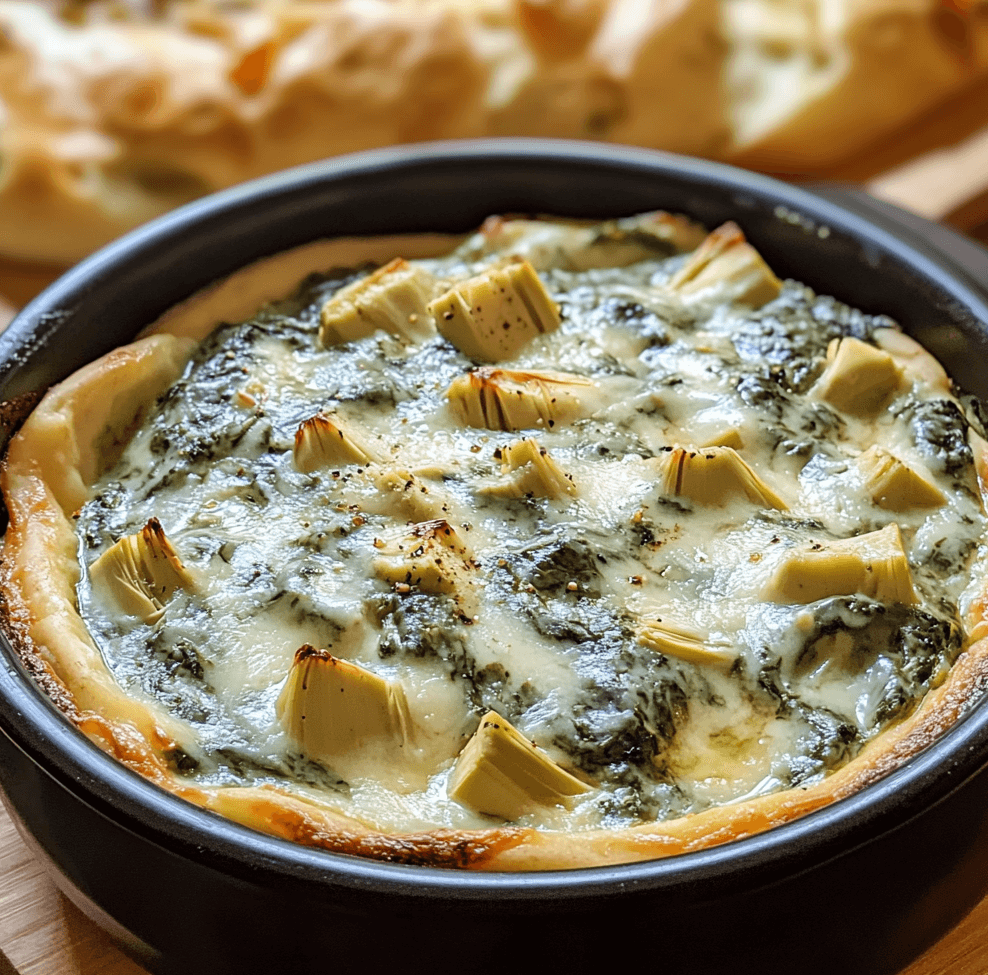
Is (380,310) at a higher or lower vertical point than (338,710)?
higher

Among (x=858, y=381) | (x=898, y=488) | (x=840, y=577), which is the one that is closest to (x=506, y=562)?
(x=840, y=577)

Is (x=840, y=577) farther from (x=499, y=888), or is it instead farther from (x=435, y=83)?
(x=435, y=83)

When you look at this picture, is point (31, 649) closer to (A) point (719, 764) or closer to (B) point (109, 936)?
(B) point (109, 936)

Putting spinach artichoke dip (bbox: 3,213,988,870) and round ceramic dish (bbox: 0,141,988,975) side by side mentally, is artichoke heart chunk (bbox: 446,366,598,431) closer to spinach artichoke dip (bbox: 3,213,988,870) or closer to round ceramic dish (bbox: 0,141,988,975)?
spinach artichoke dip (bbox: 3,213,988,870)

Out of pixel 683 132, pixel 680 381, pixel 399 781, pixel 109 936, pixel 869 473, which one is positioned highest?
pixel 683 132

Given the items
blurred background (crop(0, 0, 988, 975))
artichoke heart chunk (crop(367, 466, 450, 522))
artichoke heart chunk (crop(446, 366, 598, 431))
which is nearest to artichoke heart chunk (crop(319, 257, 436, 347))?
artichoke heart chunk (crop(446, 366, 598, 431))

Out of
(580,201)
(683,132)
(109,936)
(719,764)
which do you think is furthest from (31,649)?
(683,132)

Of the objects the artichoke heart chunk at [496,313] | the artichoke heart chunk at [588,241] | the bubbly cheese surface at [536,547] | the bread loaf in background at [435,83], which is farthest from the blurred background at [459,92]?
the artichoke heart chunk at [496,313]
